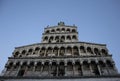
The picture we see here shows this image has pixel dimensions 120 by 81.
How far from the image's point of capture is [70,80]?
1405 centimetres

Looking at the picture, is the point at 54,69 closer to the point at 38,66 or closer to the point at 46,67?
the point at 46,67

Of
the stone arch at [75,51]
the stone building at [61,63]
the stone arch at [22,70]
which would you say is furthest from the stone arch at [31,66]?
the stone arch at [75,51]

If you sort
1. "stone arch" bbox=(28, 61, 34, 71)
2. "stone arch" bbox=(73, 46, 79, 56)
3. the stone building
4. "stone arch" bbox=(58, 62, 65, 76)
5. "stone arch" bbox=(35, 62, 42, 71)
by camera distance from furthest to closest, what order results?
1. "stone arch" bbox=(73, 46, 79, 56)
2. "stone arch" bbox=(28, 61, 34, 71)
3. "stone arch" bbox=(35, 62, 42, 71)
4. "stone arch" bbox=(58, 62, 65, 76)
5. the stone building

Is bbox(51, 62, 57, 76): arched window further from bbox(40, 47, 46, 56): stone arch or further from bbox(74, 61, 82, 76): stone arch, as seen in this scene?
bbox(40, 47, 46, 56): stone arch

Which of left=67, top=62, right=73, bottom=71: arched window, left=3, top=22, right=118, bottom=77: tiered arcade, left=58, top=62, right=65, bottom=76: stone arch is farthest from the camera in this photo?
left=67, top=62, right=73, bottom=71: arched window

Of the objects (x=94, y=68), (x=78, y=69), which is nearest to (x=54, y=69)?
(x=78, y=69)

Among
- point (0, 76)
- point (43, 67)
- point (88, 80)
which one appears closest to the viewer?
point (88, 80)

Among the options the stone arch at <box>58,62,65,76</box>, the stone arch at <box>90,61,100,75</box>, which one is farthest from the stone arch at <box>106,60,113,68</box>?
the stone arch at <box>58,62,65,76</box>

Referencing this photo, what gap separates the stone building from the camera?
47.8 ft

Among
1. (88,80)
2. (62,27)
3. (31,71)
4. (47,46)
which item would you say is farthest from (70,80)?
(62,27)

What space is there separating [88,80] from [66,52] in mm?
4784

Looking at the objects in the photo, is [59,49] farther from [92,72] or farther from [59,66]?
[92,72]

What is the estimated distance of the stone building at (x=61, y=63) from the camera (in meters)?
14.6

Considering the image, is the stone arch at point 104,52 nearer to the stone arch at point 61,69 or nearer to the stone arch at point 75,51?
the stone arch at point 75,51
